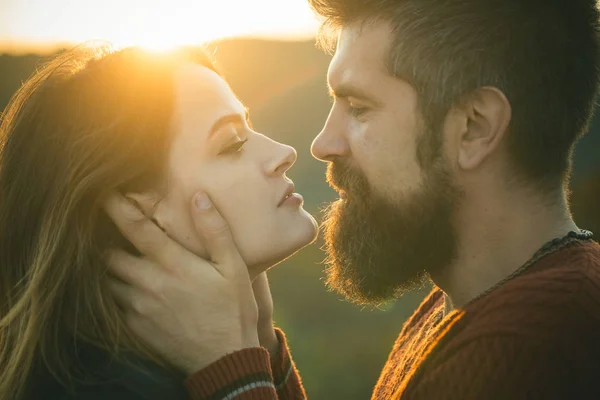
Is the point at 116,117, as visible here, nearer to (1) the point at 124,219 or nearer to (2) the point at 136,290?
(1) the point at 124,219

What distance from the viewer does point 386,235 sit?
271 cm

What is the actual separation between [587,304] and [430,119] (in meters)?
0.96

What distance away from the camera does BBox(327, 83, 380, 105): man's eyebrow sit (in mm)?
2643

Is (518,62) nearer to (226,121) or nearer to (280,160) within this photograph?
(280,160)

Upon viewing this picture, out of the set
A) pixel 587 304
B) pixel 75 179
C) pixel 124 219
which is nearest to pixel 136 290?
pixel 124 219

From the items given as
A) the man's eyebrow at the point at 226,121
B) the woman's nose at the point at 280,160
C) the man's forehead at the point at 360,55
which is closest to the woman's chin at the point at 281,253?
the woman's nose at the point at 280,160

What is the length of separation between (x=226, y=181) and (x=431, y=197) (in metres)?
0.82

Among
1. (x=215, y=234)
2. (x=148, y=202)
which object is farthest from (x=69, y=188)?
(x=215, y=234)

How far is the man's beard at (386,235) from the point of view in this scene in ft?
8.53

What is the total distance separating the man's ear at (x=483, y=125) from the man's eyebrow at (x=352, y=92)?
0.38 m

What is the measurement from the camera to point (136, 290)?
7.84 feet

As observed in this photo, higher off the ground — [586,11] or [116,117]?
[586,11]

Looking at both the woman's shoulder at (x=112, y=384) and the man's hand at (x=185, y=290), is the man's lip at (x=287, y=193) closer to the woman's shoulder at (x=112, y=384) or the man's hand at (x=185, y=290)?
the man's hand at (x=185, y=290)

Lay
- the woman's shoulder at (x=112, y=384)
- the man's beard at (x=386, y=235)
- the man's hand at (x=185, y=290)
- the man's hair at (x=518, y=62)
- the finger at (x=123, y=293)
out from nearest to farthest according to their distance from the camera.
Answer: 1. the woman's shoulder at (x=112, y=384)
2. the man's hand at (x=185, y=290)
3. the finger at (x=123, y=293)
4. the man's hair at (x=518, y=62)
5. the man's beard at (x=386, y=235)
